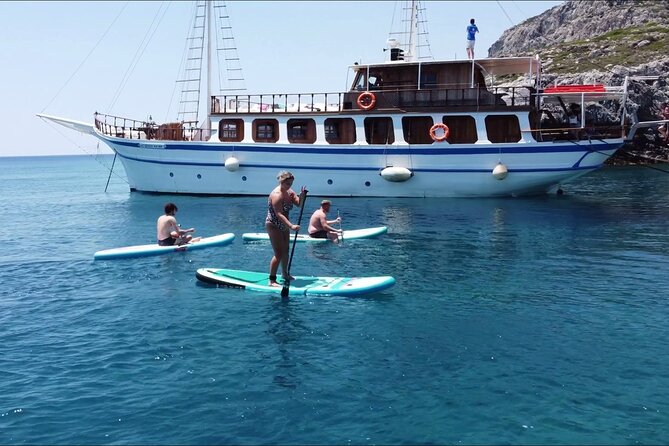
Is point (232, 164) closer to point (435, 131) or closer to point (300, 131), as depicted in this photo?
point (300, 131)

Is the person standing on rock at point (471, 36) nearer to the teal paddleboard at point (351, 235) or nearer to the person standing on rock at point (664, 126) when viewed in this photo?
the teal paddleboard at point (351, 235)

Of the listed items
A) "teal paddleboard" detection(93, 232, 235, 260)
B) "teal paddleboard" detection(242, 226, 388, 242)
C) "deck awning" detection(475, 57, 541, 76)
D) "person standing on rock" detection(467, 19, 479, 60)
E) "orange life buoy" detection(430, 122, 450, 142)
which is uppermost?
"person standing on rock" detection(467, 19, 479, 60)

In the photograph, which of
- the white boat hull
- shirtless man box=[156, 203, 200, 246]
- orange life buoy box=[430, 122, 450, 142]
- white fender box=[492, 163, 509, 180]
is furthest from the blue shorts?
white fender box=[492, 163, 509, 180]

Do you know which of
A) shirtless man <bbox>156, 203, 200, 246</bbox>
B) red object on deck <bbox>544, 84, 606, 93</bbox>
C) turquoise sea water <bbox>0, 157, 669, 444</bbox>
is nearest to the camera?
turquoise sea water <bbox>0, 157, 669, 444</bbox>

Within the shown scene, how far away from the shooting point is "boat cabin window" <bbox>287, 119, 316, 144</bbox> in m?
34.3

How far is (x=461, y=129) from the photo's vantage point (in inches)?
1284

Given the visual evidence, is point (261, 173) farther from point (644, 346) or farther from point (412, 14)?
point (644, 346)

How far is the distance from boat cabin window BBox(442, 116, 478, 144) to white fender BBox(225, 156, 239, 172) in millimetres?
11890

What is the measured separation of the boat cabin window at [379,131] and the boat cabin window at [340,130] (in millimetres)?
839

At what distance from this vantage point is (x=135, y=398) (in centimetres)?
825

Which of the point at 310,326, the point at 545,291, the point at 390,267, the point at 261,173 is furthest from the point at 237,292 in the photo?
the point at 261,173

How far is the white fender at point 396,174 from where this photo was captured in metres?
32.8

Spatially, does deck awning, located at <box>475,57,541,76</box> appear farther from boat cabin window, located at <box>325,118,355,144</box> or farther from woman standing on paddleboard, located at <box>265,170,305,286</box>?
woman standing on paddleboard, located at <box>265,170,305,286</box>

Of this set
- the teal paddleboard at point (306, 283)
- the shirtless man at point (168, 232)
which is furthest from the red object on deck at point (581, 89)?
the teal paddleboard at point (306, 283)
